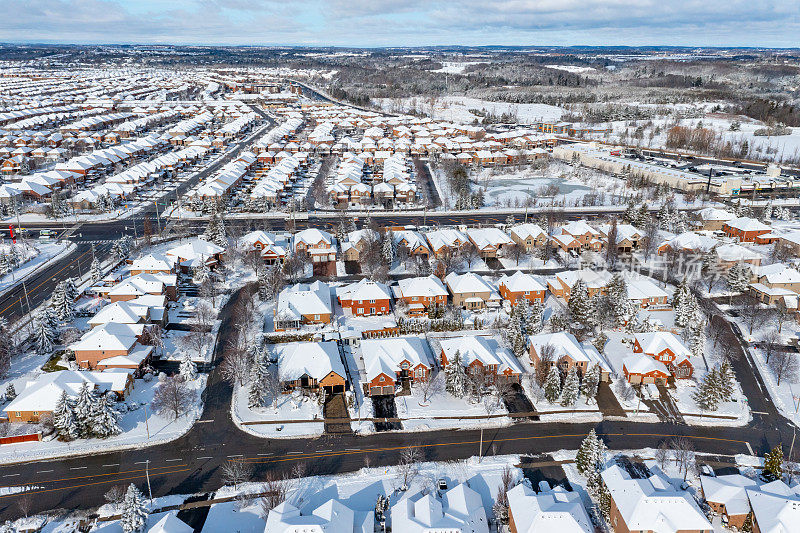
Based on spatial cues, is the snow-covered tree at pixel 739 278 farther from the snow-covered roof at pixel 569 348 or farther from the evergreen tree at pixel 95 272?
the evergreen tree at pixel 95 272

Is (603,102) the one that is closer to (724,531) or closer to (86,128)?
(86,128)

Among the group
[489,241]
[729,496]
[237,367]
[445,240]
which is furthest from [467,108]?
[729,496]

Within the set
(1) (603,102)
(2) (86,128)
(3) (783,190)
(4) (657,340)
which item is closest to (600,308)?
(4) (657,340)

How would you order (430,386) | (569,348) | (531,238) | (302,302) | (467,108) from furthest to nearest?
1. (467,108)
2. (531,238)
3. (302,302)
4. (569,348)
5. (430,386)

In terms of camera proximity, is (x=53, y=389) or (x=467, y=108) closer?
(x=53, y=389)

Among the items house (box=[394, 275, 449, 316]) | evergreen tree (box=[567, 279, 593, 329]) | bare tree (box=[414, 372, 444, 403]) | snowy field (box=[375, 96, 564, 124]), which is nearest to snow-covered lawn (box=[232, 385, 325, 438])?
bare tree (box=[414, 372, 444, 403])

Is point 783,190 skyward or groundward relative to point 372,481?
skyward

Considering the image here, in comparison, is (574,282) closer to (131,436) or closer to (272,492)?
(272,492)
